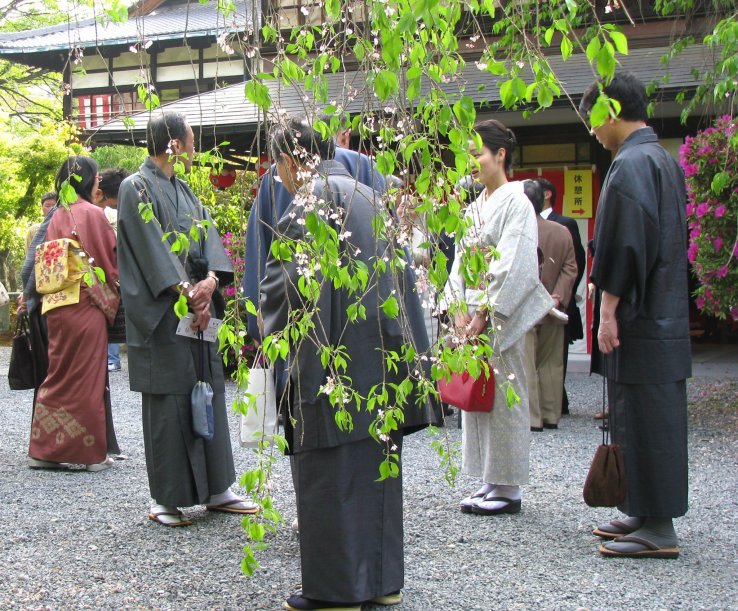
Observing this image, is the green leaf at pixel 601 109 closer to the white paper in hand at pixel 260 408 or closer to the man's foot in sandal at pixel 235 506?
the white paper in hand at pixel 260 408

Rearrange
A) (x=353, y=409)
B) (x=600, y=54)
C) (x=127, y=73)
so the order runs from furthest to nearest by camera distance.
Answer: (x=127, y=73)
(x=353, y=409)
(x=600, y=54)

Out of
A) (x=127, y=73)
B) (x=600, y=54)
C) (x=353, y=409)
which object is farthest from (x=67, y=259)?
(x=127, y=73)

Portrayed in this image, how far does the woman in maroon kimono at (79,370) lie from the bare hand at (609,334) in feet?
10.5

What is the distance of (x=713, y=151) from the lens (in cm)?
696

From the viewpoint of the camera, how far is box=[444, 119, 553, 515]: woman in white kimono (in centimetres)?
441

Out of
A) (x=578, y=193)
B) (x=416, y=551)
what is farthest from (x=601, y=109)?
(x=578, y=193)

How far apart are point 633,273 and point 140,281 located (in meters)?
2.34

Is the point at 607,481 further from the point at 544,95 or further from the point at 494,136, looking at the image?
the point at 544,95

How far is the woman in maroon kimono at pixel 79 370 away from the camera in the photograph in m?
5.52

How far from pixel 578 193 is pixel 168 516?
7768mm

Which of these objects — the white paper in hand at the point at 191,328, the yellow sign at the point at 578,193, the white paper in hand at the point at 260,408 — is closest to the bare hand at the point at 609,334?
the white paper in hand at the point at 260,408

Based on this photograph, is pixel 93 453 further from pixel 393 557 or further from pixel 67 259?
pixel 393 557

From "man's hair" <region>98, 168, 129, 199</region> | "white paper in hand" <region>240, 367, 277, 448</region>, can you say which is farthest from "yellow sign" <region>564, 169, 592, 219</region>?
"white paper in hand" <region>240, 367, 277, 448</region>

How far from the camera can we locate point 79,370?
553cm
